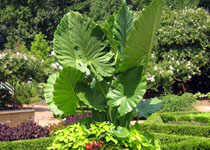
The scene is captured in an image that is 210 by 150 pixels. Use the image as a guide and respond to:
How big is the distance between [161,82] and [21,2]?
2351 cm

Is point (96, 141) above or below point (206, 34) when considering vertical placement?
below

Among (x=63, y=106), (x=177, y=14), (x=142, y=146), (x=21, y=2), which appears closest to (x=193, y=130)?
(x=142, y=146)

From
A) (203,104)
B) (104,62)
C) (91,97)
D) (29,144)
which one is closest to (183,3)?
(203,104)

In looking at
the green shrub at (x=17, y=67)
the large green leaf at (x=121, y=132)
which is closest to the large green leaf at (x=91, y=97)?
the large green leaf at (x=121, y=132)

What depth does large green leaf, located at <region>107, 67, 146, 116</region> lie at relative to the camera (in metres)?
3.75

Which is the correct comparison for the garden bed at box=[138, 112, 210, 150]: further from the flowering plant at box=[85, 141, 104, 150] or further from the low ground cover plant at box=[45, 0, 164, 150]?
the flowering plant at box=[85, 141, 104, 150]

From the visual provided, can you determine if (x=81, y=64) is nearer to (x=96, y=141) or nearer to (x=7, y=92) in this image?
(x=96, y=141)

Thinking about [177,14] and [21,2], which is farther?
[21,2]

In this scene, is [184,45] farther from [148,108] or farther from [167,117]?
[148,108]

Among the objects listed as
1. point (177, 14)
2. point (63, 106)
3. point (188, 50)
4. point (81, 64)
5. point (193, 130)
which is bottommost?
point (193, 130)

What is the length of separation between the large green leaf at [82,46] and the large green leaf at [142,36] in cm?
27

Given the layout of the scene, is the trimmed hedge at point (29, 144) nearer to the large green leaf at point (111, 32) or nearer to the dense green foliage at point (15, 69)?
the large green leaf at point (111, 32)

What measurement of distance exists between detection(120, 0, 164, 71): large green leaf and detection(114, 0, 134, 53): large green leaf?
190mm

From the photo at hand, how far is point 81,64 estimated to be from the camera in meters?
3.87
